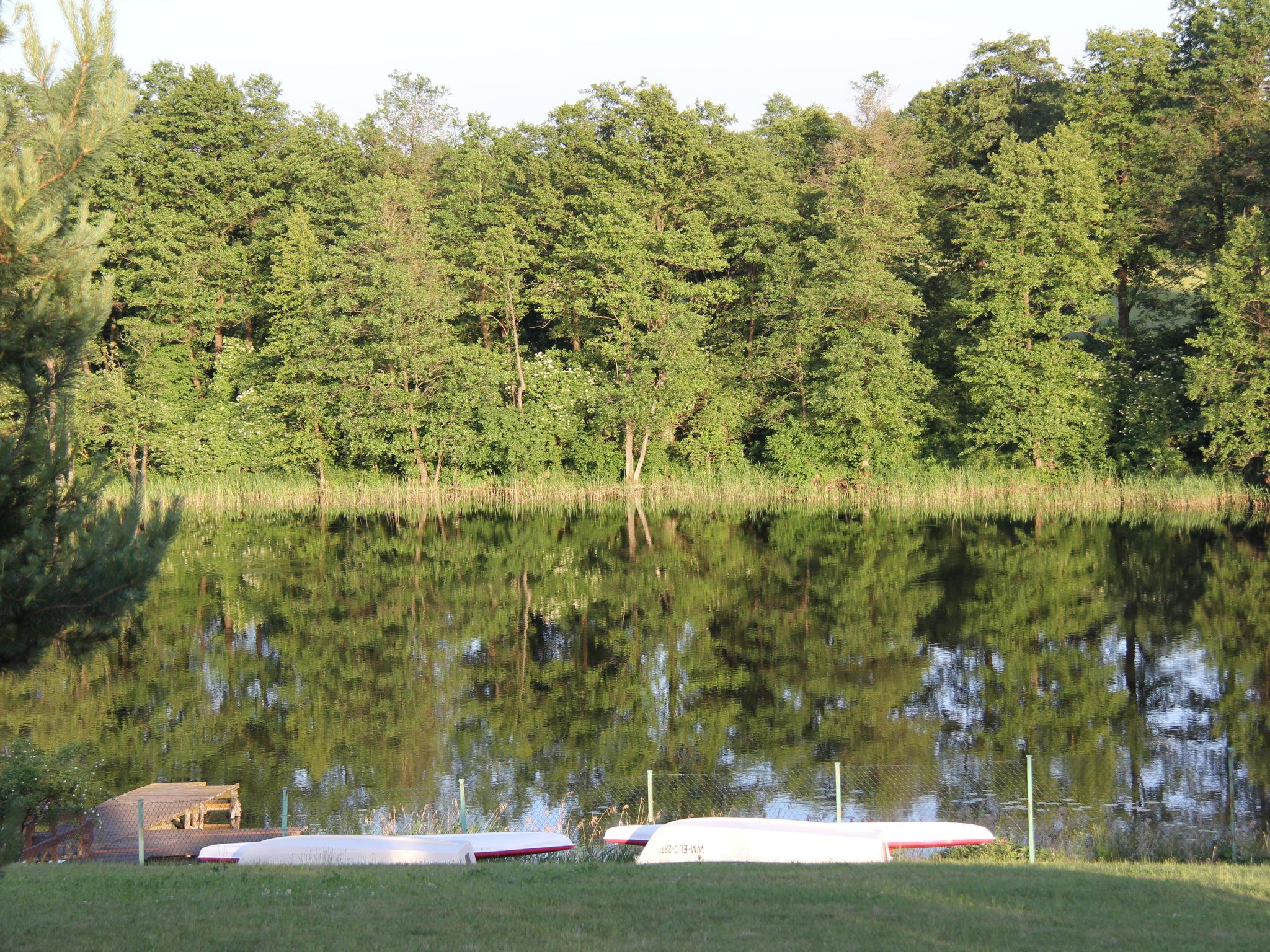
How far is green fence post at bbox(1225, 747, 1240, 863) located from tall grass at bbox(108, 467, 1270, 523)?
2022 cm

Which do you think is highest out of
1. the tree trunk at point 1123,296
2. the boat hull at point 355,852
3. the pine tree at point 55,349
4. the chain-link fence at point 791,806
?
the tree trunk at point 1123,296

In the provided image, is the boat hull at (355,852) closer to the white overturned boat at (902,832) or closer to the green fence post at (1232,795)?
the white overturned boat at (902,832)

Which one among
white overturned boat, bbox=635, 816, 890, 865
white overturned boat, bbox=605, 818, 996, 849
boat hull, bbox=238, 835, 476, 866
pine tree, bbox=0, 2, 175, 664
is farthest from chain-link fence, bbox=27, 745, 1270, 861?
pine tree, bbox=0, 2, 175, 664

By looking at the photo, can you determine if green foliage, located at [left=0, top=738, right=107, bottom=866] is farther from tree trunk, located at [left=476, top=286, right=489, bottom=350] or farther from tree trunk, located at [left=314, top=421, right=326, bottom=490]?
tree trunk, located at [left=476, top=286, right=489, bottom=350]

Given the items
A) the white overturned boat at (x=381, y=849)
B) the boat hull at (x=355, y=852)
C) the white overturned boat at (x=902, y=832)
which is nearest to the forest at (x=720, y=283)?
the white overturned boat at (x=902, y=832)

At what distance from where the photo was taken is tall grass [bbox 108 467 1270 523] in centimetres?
3350

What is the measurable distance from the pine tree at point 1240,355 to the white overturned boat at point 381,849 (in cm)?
2708

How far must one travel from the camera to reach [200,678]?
1842 cm

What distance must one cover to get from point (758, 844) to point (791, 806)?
93.6 inches

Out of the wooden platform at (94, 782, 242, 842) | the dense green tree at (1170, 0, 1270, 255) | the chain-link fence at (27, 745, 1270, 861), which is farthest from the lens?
the dense green tree at (1170, 0, 1270, 255)

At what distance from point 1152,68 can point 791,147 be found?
1353cm

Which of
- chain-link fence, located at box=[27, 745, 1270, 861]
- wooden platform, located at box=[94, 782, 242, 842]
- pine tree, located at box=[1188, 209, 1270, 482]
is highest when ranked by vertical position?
pine tree, located at box=[1188, 209, 1270, 482]

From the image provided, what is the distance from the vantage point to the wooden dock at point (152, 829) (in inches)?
432

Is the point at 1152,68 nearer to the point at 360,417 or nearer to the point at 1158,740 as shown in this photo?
the point at 360,417
